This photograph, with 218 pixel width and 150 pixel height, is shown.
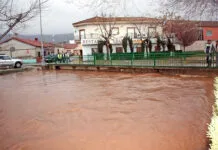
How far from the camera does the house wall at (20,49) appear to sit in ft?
157

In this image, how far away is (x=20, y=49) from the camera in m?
48.3

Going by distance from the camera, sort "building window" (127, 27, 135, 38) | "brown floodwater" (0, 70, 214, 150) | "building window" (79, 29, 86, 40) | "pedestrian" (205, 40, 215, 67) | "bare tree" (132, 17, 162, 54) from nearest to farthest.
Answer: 1. "brown floodwater" (0, 70, 214, 150)
2. "pedestrian" (205, 40, 215, 67)
3. "bare tree" (132, 17, 162, 54)
4. "building window" (79, 29, 86, 40)
5. "building window" (127, 27, 135, 38)

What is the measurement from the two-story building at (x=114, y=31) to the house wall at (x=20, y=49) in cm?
1225

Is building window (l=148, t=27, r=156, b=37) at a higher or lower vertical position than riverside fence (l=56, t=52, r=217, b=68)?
higher

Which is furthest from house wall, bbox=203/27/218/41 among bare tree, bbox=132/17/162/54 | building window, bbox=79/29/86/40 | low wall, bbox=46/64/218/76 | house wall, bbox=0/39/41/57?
house wall, bbox=0/39/41/57

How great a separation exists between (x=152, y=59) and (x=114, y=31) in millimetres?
22174

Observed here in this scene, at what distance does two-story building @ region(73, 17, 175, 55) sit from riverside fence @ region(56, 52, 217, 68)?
13.9 metres

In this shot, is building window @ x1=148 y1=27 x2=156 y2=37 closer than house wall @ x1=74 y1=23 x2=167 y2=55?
Yes

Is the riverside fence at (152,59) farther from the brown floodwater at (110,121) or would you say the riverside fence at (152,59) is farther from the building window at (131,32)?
the building window at (131,32)

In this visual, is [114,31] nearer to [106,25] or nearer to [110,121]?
[106,25]

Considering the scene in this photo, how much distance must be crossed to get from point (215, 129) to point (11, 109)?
7.50m

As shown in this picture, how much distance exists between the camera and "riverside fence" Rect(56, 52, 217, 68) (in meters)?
15.3

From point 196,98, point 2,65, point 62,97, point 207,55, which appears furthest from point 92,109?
point 2,65

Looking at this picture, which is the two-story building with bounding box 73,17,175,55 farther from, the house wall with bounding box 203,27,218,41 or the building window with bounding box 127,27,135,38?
the house wall with bounding box 203,27,218,41
